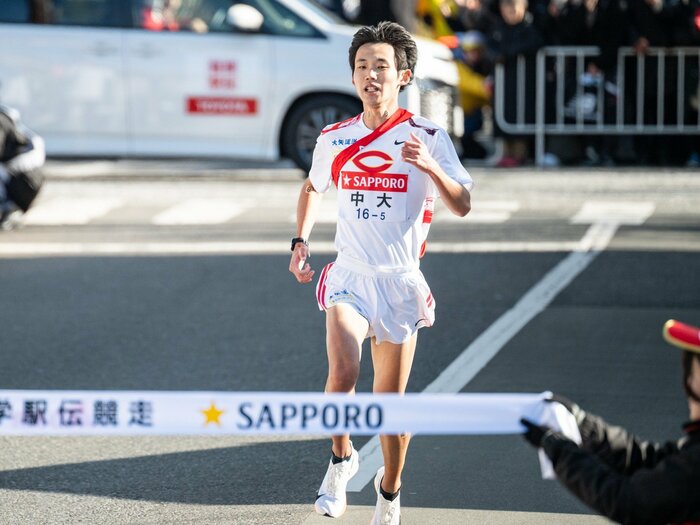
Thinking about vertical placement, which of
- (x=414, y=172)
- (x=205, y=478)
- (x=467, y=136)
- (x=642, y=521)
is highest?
(x=414, y=172)

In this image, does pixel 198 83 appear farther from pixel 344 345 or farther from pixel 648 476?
pixel 648 476

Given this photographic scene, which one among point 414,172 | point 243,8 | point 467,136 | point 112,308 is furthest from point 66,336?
point 467,136

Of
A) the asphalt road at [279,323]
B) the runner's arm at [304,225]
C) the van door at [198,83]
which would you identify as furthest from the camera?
the van door at [198,83]

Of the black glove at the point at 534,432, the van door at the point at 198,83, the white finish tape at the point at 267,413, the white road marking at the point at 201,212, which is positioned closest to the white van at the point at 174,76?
the van door at the point at 198,83

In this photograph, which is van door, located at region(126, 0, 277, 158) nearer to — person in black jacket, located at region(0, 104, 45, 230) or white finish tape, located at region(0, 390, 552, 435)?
person in black jacket, located at region(0, 104, 45, 230)

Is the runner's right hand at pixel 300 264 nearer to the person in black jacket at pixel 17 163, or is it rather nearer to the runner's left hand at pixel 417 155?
the runner's left hand at pixel 417 155

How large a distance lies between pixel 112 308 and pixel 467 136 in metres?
9.51

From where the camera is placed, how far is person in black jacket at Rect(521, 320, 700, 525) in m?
3.84

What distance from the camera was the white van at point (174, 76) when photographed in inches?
645

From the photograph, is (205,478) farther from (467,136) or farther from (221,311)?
(467,136)

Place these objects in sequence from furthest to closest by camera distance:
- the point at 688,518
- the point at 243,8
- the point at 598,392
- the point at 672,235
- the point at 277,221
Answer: the point at 243,8 < the point at 277,221 < the point at 672,235 < the point at 598,392 < the point at 688,518

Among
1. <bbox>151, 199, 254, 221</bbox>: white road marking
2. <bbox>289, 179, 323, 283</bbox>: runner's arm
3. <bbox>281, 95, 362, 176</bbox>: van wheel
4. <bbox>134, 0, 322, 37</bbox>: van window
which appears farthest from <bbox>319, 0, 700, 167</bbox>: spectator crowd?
<bbox>289, 179, 323, 283</bbox>: runner's arm

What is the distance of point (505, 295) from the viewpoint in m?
10.9

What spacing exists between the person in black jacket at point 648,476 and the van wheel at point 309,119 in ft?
41.4
